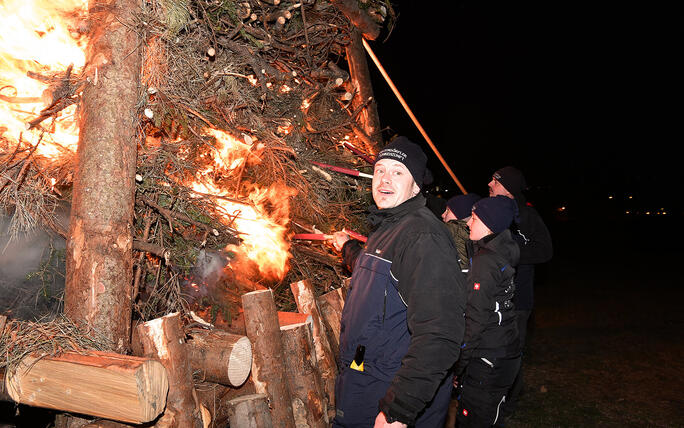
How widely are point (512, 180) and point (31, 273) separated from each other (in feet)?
16.4

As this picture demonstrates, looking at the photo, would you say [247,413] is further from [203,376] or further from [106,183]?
[106,183]

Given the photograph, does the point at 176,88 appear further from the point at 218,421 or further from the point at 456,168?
the point at 456,168

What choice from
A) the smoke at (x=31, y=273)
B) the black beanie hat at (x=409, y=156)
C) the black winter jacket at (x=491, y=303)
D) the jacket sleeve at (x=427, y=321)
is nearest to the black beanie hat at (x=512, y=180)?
the black winter jacket at (x=491, y=303)

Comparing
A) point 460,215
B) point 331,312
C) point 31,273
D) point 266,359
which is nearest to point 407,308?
point 266,359

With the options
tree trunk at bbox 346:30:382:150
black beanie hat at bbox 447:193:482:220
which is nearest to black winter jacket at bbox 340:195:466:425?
black beanie hat at bbox 447:193:482:220

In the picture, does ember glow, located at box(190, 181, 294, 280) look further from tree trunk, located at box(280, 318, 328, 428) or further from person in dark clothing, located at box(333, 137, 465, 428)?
person in dark clothing, located at box(333, 137, 465, 428)

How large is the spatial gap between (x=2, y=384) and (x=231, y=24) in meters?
3.68

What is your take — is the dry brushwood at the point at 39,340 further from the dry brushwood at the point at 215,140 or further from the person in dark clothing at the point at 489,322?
the person in dark clothing at the point at 489,322

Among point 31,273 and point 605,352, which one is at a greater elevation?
point 31,273

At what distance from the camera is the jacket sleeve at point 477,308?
3596mm

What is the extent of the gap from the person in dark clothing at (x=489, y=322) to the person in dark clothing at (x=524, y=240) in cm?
124

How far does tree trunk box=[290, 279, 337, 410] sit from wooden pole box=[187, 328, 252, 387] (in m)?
0.79

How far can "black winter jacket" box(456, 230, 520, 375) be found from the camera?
3605 mm

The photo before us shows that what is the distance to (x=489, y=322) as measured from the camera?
12.4 feet
